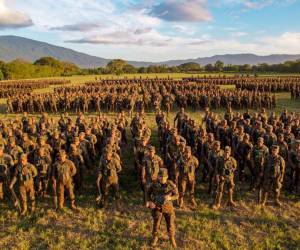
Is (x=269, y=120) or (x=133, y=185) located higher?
(x=269, y=120)

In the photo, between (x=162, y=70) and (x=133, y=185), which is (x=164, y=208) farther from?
(x=162, y=70)

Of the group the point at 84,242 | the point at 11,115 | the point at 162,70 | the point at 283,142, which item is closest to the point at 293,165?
the point at 283,142

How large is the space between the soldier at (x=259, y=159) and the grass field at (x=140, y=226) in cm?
66

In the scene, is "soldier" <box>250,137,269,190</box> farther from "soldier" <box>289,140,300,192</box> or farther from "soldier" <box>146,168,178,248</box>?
"soldier" <box>146,168,178,248</box>

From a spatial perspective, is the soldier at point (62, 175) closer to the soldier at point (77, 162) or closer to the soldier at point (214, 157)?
the soldier at point (77, 162)

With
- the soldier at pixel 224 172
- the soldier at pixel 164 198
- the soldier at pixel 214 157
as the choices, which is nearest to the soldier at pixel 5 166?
the soldier at pixel 164 198

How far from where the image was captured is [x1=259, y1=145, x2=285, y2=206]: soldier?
945cm

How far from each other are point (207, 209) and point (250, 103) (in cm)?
1976

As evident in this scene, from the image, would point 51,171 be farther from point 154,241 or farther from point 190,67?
point 190,67

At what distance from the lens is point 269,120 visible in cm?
1542

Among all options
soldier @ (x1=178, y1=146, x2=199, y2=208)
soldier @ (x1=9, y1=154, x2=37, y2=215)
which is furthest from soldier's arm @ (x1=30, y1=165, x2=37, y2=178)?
soldier @ (x1=178, y1=146, x2=199, y2=208)

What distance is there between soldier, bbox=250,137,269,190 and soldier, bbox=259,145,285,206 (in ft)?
0.76

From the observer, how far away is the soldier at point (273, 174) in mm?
9445

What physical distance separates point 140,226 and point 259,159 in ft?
13.6
